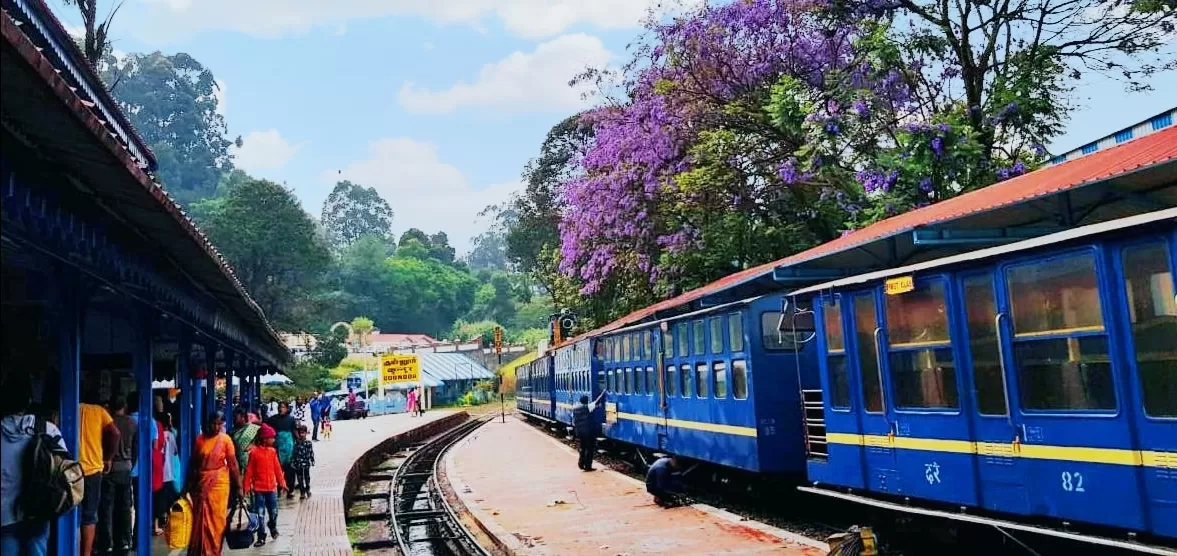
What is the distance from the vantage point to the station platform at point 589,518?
9742 mm

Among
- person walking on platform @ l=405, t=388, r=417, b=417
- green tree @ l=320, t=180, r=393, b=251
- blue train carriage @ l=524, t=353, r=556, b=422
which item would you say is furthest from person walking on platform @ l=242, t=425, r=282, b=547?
green tree @ l=320, t=180, r=393, b=251

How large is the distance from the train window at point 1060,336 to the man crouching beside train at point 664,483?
7068mm

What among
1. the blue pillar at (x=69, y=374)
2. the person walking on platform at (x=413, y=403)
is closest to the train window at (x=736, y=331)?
→ the blue pillar at (x=69, y=374)

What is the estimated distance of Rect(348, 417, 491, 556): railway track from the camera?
1275 centimetres

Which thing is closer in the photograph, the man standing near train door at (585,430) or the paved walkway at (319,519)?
the paved walkway at (319,519)

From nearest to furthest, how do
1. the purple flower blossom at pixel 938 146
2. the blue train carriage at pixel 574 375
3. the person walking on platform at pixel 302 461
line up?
the person walking on platform at pixel 302 461 < the purple flower blossom at pixel 938 146 < the blue train carriage at pixel 574 375

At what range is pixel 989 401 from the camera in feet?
21.0

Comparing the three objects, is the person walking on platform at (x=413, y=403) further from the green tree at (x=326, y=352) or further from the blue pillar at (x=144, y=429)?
the blue pillar at (x=144, y=429)

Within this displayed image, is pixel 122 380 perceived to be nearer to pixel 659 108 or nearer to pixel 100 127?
pixel 100 127

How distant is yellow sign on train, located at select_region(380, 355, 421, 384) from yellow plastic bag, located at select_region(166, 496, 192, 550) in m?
32.9

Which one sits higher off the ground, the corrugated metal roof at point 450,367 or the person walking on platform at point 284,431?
the corrugated metal roof at point 450,367

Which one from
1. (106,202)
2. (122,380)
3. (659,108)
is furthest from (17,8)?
(659,108)

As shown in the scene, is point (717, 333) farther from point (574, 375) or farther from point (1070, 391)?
point (574, 375)

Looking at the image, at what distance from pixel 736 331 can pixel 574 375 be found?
1259cm
